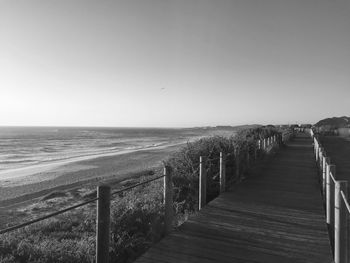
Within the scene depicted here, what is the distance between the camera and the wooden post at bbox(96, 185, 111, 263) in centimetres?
443

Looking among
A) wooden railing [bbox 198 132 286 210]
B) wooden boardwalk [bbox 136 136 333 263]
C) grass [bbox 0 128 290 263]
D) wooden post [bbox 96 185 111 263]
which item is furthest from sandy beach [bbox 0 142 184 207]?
wooden post [bbox 96 185 111 263]

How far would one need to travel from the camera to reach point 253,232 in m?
6.26

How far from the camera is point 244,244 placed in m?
5.64

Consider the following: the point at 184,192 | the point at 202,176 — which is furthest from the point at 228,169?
the point at 202,176

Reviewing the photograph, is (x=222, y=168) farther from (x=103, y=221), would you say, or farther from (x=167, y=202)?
(x=103, y=221)

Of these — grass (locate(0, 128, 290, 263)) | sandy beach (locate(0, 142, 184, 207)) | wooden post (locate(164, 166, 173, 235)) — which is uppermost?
wooden post (locate(164, 166, 173, 235))

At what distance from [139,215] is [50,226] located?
2698 mm

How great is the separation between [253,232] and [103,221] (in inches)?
111

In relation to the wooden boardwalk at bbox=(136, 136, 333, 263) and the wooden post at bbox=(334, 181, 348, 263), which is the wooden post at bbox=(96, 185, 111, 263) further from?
the wooden post at bbox=(334, 181, 348, 263)

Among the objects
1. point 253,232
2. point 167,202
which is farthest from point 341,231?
point 167,202

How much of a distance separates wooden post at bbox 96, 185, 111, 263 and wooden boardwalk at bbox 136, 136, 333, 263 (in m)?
0.64

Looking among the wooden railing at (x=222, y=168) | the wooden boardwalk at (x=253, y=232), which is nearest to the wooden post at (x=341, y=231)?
the wooden boardwalk at (x=253, y=232)

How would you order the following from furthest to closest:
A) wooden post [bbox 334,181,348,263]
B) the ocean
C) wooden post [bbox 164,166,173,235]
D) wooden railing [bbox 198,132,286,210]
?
the ocean
wooden railing [bbox 198,132,286,210]
wooden post [bbox 164,166,173,235]
wooden post [bbox 334,181,348,263]

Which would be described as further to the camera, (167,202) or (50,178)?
(50,178)
